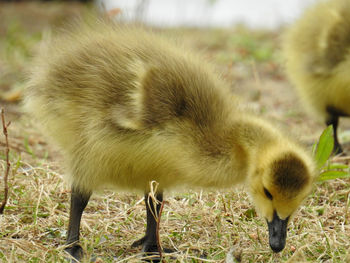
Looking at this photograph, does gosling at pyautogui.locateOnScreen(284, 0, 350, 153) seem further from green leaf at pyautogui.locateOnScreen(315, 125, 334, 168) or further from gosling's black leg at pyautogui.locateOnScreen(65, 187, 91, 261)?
gosling's black leg at pyautogui.locateOnScreen(65, 187, 91, 261)

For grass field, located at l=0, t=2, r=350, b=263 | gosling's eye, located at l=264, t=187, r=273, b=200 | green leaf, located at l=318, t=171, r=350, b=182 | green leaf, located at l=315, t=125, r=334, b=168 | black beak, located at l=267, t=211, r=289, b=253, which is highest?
gosling's eye, located at l=264, t=187, r=273, b=200

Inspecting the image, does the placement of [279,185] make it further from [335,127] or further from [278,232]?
[335,127]

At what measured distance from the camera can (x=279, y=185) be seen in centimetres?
219

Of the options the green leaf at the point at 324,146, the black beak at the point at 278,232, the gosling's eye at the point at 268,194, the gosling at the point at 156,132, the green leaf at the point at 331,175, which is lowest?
the green leaf at the point at 331,175

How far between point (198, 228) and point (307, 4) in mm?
2203

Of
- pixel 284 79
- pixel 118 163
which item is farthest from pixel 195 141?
pixel 284 79

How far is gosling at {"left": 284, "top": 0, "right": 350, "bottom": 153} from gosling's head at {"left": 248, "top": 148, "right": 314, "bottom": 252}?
4.85 ft

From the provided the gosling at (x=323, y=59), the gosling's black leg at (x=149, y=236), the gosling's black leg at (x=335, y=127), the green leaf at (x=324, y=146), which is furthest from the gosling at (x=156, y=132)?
the gosling's black leg at (x=335, y=127)

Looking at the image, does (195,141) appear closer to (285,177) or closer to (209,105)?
(209,105)

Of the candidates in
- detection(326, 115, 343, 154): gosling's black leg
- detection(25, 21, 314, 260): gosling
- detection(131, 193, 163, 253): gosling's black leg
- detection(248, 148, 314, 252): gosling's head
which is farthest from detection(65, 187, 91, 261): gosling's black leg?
detection(326, 115, 343, 154): gosling's black leg

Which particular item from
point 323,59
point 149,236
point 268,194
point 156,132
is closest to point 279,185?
point 268,194

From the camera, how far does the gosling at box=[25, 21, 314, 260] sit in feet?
7.48

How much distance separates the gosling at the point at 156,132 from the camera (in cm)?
228

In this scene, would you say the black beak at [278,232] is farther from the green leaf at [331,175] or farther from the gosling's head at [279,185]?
the green leaf at [331,175]
